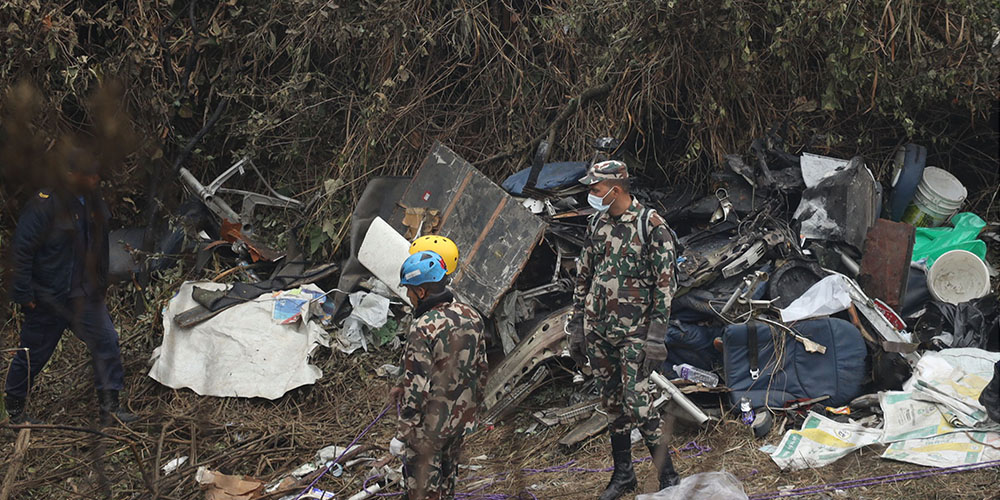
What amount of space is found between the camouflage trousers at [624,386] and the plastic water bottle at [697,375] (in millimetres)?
1267

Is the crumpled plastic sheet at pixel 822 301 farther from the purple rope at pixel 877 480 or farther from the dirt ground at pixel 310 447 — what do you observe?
the purple rope at pixel 877 480

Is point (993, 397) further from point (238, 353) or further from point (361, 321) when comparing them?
point (238, 353)

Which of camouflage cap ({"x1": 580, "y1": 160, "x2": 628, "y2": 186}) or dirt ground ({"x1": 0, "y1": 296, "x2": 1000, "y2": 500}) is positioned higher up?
camouflage cap ({"x1": 580, "y1": 160, "x2": 628, "y2": 186})

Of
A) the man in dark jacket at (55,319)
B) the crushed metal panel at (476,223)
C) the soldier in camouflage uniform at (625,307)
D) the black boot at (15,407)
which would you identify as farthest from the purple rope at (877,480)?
the black boot at (15,407)

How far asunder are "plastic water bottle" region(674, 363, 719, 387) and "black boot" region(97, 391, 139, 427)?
155 inches

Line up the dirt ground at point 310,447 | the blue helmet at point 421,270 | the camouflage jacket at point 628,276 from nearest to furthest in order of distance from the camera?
the blue helmet at point 421,270
the camouflage jacket at point 628,276
the dirt ground at point 310,447

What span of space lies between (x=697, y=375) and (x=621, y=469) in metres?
1.41

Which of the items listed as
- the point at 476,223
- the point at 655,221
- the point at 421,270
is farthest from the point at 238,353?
the point at 655,221

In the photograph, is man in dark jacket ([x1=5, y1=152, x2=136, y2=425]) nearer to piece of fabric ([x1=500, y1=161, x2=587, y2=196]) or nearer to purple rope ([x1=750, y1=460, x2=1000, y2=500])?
piece of fabric ([x1=500, y1=161, x2=587, y2=196])

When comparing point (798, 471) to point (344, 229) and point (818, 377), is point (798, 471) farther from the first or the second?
point (344, 229)

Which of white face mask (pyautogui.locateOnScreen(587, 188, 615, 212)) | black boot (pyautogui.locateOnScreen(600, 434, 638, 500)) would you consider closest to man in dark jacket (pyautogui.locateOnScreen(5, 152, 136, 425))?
white face mask (pyautogui.locateOnScreen(587, 188, 615, 212))

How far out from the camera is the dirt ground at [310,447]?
483 centimetres

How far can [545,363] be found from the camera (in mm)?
6180

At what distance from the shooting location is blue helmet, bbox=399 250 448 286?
367cm
